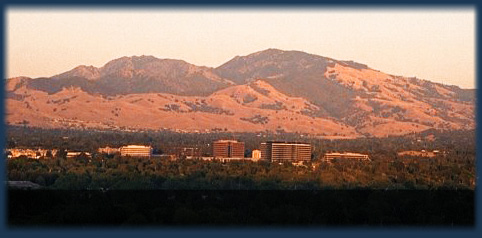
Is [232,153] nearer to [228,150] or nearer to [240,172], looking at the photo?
[228,150]

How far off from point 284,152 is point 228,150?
10.9 feet

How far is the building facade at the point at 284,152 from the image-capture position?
47.8 meters

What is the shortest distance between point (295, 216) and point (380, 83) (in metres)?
72.8

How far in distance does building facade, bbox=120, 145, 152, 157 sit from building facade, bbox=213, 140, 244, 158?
10.1ft

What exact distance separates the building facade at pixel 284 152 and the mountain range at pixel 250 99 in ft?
69.7

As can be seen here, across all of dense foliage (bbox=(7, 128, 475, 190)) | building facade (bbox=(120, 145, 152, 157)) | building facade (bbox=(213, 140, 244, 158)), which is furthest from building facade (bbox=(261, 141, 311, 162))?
building facade (bbox=(120, 145, 152, 157))

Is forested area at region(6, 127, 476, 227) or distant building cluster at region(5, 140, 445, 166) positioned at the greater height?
distant building cluster at region(5, 140, 445, 166)

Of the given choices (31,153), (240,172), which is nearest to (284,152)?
(31,153)

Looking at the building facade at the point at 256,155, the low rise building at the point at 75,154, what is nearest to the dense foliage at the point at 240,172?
the low rise building at the point at 75,154

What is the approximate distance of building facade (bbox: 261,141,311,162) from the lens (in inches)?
1882

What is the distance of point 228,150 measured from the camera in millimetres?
51531

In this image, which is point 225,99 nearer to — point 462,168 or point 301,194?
point 462,168

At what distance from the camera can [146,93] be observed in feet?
286

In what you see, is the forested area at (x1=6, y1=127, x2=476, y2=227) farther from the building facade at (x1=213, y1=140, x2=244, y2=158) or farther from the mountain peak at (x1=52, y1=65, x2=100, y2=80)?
the mountain peak at (x1=52, y1=65, x2=100, y2=80)
